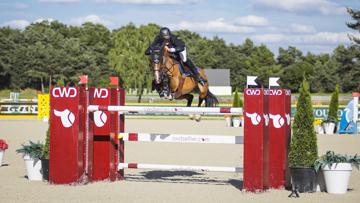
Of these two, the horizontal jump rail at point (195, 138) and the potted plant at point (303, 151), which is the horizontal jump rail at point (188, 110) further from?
the potted plant at point (303, 151)

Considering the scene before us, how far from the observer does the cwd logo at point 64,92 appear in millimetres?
8719

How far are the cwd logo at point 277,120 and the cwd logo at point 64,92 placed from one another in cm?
294

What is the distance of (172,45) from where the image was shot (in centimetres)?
826

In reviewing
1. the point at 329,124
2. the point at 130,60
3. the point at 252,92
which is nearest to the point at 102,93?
the point at 252,92

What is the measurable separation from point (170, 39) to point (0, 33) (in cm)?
6744

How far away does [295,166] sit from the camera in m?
8.10


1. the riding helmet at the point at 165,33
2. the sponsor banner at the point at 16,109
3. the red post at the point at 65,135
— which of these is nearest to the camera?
the riding helmet at the point at 165,33

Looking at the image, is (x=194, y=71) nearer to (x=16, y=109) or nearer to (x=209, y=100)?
(x=209, y=100)

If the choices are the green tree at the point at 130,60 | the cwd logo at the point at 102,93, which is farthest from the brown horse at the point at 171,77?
the green tree at the point at 130,60

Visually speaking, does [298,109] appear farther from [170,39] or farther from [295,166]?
[170,39]

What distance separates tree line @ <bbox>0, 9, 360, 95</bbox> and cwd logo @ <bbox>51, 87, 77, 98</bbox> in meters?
35.4

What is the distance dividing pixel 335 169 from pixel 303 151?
0.51 meters

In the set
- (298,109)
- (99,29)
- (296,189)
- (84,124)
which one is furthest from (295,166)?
(99,29)

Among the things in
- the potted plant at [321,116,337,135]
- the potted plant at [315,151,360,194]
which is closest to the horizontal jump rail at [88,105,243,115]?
the potted plant at [315,151,360,194]
